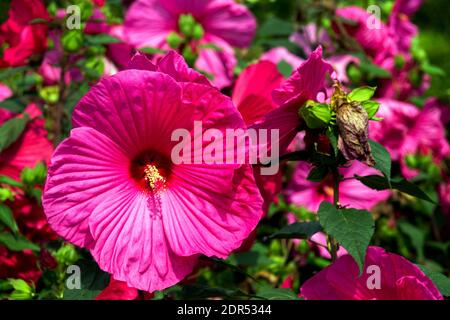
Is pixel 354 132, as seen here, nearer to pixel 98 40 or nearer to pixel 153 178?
pixel 153 178

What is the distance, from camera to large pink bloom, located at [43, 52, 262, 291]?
0.88m

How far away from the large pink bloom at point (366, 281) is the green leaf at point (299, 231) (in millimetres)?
110

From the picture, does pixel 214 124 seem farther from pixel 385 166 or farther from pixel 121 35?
pixel 121 35

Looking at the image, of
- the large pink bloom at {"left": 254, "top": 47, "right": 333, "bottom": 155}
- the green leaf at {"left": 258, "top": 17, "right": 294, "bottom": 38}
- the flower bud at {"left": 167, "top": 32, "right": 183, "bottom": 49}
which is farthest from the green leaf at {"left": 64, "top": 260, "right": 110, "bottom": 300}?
the green leaf at {"left": 258, "top": 17, "right": 294, "bottom": 38}

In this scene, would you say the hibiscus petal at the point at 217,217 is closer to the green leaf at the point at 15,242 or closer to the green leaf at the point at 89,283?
the green leaf at the point at 89,283

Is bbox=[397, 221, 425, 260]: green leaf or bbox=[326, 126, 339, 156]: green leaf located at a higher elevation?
bbox=[326, 126, 339, 156]: green leaf

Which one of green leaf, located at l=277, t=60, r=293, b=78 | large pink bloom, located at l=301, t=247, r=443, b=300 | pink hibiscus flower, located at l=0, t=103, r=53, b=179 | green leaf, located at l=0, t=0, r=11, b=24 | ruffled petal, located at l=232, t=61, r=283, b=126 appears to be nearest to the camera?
large pink bloom, located at l=301, t=247, r=443, b=300

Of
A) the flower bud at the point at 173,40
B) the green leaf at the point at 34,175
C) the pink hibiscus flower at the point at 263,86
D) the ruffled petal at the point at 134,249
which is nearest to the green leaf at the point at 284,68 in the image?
the flower bud at the point at 173,40

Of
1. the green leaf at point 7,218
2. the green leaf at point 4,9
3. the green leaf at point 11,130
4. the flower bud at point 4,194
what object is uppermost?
the green leaf at point 4,9

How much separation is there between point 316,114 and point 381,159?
100mm

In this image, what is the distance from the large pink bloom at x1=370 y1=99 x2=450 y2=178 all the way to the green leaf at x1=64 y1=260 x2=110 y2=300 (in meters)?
0.90

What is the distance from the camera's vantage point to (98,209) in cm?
91

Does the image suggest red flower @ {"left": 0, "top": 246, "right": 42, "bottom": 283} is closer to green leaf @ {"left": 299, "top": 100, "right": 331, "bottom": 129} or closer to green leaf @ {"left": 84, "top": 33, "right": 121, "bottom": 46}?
green leaf @ {"left": 84, "top": 33, "right": 121, "bottom": 46}

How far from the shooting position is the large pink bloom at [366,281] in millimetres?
843
